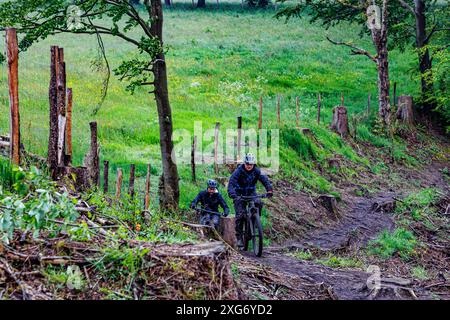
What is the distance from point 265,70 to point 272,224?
22.7 m

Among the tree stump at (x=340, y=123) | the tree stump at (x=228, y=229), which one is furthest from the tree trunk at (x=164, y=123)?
the tree stump at (x=340, y=123)

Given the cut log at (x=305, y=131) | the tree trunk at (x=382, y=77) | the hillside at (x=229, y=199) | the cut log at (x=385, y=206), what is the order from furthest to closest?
the tree trunk at (x=382, y=77), the cut log at (x=305, y=131), the cut log at (x=385, y=206), the hillside at (x=229, y=199)

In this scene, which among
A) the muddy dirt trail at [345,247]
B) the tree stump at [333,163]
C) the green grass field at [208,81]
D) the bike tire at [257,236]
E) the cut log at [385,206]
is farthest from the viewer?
the tree stump at [333,163]

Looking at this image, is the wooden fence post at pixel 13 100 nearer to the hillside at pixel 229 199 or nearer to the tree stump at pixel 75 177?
the hillside at pixel 229 199

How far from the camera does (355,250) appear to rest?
1512 centimetres

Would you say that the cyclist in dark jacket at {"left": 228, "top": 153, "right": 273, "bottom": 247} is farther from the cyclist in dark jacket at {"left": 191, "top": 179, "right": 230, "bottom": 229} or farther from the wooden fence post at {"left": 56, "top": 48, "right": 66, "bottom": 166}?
the wooden fence post at {"left": 56, "top": 48, "right": 66, "bottom": 166}

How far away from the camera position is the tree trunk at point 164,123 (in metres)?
15.3

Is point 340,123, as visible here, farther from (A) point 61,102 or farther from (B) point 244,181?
(A) point 61,102

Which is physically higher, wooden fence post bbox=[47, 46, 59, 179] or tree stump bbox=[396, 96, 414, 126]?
wooden fence post bbox=[47, 46, 59, 179]

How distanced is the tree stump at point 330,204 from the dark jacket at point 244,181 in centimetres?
526

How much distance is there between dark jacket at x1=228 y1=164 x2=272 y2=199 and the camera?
1384 cm

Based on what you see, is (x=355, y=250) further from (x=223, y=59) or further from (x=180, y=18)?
(x=180, y=18)

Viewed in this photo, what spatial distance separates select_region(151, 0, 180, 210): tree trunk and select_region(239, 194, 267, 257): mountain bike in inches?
79.4

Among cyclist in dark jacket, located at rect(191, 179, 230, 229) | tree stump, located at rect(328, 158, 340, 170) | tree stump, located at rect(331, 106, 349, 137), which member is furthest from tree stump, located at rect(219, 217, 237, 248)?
tree stump, located at rect(331, 106, 349, 137)
